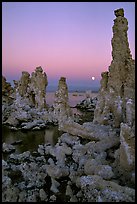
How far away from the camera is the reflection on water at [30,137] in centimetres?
1525

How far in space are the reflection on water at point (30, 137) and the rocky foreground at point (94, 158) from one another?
0.97 meters

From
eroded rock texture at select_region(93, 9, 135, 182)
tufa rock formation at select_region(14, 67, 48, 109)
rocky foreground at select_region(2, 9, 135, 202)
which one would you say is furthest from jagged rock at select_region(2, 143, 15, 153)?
tufa rock formation at select_region(14, 67, 48, 109)

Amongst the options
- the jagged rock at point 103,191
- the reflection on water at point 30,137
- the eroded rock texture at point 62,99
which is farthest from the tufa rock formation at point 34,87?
the jagged rock at point 103,191

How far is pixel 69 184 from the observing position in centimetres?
888

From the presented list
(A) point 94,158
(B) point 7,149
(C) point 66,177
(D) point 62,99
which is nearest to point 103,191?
(C) point 66,177

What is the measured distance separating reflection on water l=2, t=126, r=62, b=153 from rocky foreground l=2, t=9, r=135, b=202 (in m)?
0.97

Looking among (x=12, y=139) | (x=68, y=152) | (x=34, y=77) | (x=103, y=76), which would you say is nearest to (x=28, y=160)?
(x=68, y=152)

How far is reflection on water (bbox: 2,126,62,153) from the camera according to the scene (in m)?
15.2

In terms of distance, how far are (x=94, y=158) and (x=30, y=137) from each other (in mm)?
8471

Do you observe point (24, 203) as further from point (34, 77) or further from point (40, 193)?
point (34, 77)

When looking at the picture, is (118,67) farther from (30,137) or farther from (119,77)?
(30,137)

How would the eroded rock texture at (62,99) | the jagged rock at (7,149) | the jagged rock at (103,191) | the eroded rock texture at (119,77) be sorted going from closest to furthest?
the jagged rock at (103,191) < the eroded rock texture at (119,77) < the jagged rock at (7,149) < the eroded rock texture at (62,99)

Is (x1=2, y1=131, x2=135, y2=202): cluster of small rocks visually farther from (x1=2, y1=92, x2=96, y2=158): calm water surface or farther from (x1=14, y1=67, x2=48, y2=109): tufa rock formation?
(x1=14, y1=67, x2=48, y2=109): tufa rock formation

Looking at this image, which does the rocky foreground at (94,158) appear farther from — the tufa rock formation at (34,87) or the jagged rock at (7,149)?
the tufa rock formation at (34,87)
